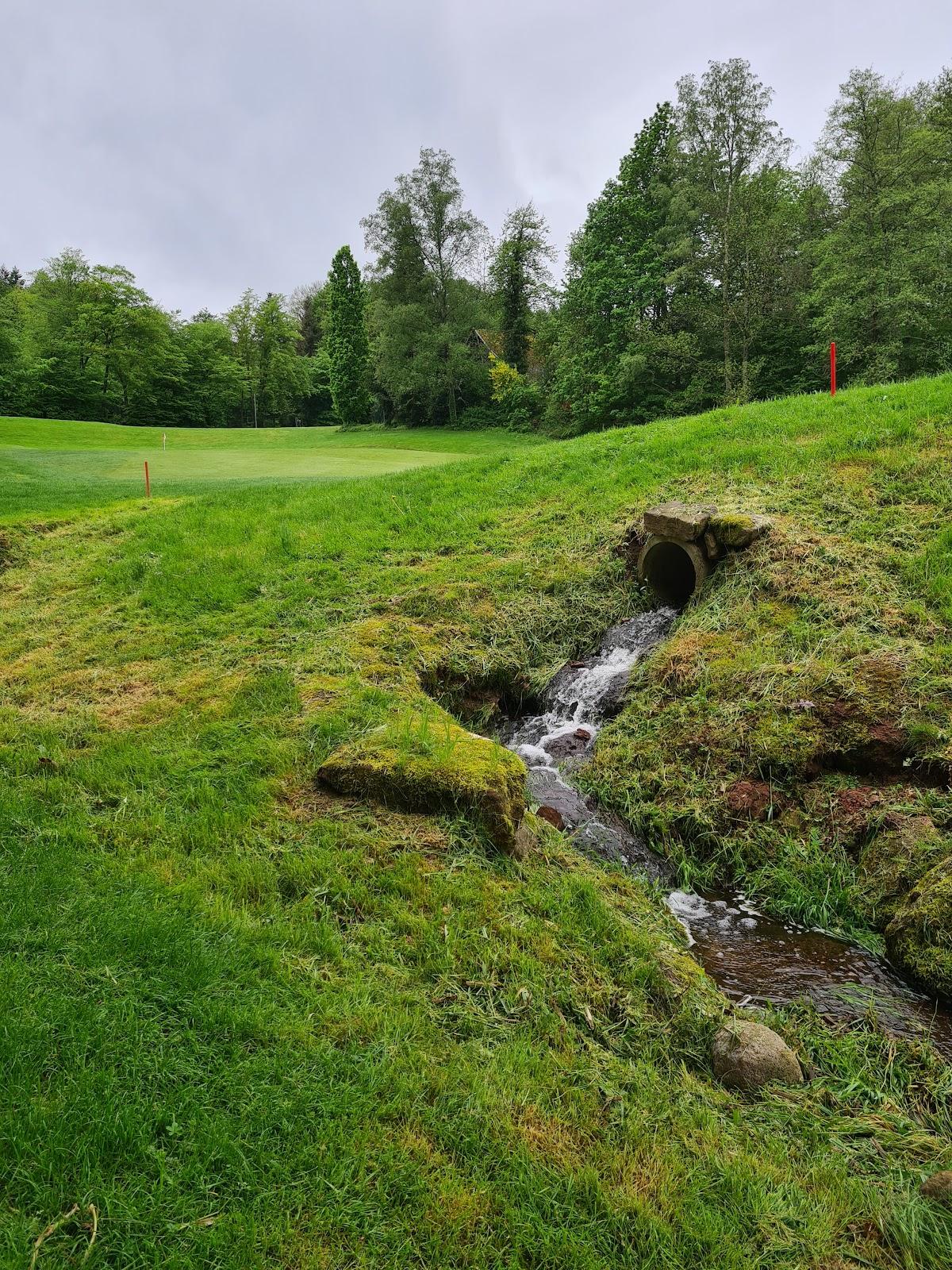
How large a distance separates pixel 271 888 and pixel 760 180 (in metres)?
30.1

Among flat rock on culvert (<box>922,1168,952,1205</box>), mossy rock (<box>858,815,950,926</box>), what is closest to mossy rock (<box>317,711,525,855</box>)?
mossy rock (<box>858,815,950,926</box>)

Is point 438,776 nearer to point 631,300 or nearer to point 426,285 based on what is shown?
point 631,300

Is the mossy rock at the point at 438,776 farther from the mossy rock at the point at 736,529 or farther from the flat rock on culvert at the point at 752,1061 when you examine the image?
the mossy rock at the point at 736,529

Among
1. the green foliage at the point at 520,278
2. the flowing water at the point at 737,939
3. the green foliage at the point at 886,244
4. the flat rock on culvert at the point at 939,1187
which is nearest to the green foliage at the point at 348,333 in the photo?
the green foliage at the point at 520,278

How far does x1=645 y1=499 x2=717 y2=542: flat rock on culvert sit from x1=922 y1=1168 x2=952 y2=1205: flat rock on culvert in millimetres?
5498

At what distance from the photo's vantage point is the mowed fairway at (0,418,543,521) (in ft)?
42.2

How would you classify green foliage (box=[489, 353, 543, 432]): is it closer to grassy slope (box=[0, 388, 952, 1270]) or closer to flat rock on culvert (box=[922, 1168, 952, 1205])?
grassy slope (box=[0, 388, 952, 1270])

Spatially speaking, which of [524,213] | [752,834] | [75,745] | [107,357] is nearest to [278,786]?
[75,745]

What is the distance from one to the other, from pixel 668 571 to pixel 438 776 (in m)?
4.76

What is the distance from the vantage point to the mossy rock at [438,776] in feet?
12.8

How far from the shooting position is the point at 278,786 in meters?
4.18

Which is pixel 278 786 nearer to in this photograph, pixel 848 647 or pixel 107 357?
pixel 848 647

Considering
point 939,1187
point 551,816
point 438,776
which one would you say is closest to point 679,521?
point 551,816

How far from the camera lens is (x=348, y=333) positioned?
129ft
